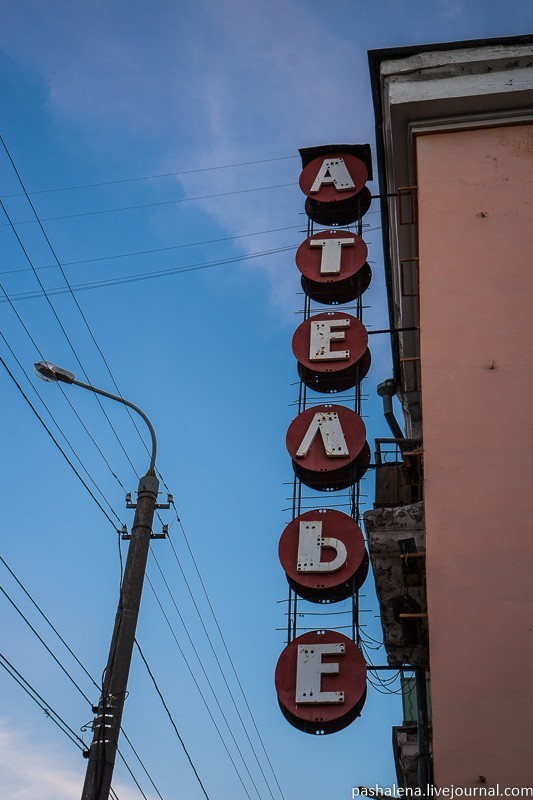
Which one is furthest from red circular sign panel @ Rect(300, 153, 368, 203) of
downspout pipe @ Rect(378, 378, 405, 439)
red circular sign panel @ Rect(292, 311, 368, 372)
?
downspout pipe @ Rect(378, 378, 405, 439)

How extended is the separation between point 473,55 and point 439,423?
7.57 m

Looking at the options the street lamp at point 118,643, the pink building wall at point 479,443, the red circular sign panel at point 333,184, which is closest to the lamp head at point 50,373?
the street lamp at point 118,643

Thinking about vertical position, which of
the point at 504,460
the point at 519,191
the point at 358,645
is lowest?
the point at 358,645

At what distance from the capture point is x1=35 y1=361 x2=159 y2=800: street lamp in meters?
8.89

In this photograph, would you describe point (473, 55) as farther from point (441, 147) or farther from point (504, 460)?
point (504, 460)

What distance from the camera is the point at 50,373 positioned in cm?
1123

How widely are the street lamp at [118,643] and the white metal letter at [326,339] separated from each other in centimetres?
358

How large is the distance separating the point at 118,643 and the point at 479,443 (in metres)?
5.48

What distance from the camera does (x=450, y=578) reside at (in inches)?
424

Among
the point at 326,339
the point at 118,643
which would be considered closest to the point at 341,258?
the point at 326,339

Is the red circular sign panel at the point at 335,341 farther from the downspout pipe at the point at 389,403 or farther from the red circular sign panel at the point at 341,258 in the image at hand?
the downspout pipe at the point at 389,403

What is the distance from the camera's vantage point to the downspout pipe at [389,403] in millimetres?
17641

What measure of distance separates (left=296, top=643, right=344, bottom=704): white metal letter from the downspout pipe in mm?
7279

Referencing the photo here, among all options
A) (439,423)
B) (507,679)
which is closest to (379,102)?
(439,423)
